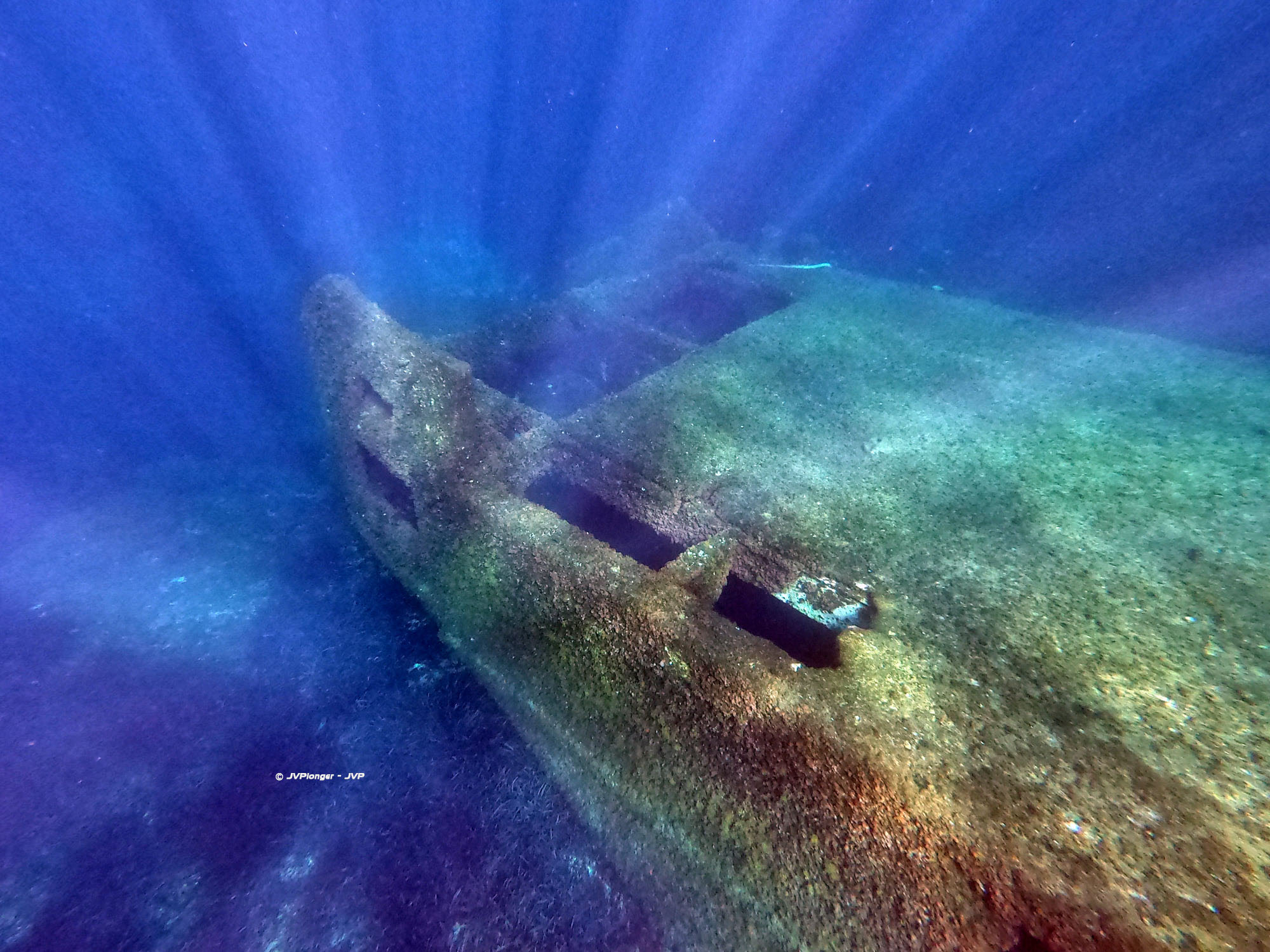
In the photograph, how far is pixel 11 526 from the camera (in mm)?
5270

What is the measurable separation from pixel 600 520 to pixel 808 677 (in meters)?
1.98

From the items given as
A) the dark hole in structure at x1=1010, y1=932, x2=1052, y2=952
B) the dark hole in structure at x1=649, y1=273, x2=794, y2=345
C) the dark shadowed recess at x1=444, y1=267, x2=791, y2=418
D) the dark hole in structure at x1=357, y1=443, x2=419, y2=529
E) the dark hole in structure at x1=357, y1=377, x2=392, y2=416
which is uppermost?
the dark hole in structure at x1=649, y1=273, x2=794, y2=345

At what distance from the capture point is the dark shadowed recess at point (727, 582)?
9.24 feet

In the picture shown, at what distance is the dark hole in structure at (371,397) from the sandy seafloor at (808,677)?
1.64 m

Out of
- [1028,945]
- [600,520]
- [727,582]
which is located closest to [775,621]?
[727,582]

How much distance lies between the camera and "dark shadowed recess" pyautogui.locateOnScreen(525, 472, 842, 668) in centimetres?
282

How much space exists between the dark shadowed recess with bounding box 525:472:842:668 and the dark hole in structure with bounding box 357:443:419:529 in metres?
1.04

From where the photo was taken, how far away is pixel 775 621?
3012 mm

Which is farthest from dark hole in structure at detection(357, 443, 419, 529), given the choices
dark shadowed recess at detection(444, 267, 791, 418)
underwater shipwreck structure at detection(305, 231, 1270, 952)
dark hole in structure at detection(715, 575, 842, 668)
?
dark hole in structure at detection(715, 575, 842, 668)

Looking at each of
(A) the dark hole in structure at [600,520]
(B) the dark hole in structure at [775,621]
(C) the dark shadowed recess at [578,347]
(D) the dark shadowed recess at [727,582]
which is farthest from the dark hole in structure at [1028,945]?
(C) the dark shadowed recess at [578,347]

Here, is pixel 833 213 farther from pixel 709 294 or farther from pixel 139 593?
pixel 139 593

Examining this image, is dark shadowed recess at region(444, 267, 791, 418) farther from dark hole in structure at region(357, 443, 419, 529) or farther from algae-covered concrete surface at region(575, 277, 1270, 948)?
dark hole in structure at region(357, 443, 419, 529)

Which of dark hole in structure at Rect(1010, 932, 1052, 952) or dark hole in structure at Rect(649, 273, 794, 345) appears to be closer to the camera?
dark hole in structure at Rect(1010, 932, 1052, 952)

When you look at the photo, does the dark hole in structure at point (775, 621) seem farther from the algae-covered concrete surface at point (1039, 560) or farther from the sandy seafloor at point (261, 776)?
the sandy seafloor at point (261, 776)
